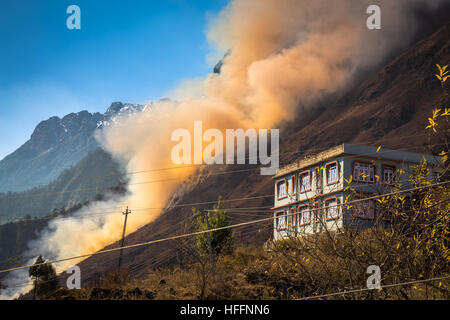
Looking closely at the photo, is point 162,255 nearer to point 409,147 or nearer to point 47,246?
point 409,147

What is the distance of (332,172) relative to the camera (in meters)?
45.2

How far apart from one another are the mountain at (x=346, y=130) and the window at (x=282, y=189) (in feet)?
185

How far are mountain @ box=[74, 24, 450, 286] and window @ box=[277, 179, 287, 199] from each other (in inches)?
2219

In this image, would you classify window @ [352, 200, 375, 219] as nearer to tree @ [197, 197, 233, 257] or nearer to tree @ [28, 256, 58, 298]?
tree @ [197, 197, 233, 257]

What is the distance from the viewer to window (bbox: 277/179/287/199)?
51578 mm

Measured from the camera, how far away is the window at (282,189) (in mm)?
51578

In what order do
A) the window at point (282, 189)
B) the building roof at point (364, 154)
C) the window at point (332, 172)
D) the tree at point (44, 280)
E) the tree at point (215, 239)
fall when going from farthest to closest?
the tree at point (44, 280), the window at point (282, 189), the window at point (332, 172), the building roof at point (364, 154), the tree at point (215, 239)

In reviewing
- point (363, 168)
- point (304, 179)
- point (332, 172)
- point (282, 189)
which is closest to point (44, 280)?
point (282, 189)

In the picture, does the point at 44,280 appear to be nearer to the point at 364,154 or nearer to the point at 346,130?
the point at 364,154

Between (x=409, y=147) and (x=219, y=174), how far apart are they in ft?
248

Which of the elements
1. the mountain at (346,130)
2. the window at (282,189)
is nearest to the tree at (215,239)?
the window at (282,189)

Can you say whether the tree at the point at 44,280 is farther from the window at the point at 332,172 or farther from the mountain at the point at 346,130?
the mountain at the point at 346,130
